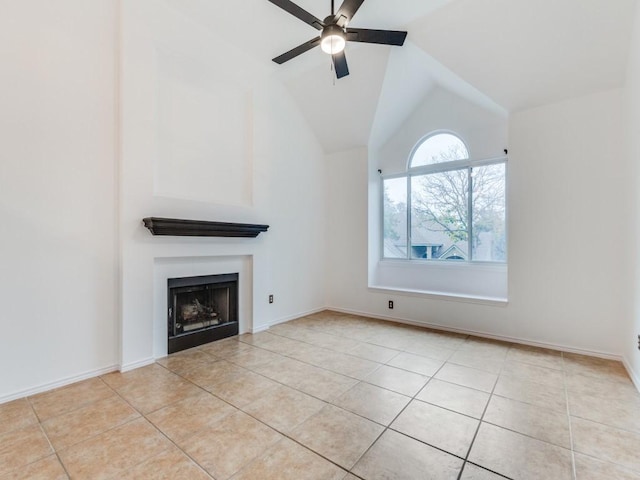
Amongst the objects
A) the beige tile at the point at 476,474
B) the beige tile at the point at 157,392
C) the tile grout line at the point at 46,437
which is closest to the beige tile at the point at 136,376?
the beige tile at the point at 157,392

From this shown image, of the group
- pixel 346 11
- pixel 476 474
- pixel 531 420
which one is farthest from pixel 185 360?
pixel 346 11

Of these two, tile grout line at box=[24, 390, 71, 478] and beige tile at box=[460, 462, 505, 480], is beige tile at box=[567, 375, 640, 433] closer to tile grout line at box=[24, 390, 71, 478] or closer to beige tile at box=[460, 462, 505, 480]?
beige tile at box=[460, 462, 505, 480]

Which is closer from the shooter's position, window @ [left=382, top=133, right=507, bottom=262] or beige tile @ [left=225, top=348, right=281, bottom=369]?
beige tile @ [left=225, top=348, right=281, bottom=369]

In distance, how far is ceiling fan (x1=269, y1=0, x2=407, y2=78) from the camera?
2.34m

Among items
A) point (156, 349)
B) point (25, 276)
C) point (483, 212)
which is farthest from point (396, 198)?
point (25, 276)

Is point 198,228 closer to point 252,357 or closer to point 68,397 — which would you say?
point 252,357

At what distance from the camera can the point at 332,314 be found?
495cm

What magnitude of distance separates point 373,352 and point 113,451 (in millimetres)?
2333

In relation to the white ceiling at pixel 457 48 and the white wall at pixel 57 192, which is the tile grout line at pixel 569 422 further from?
the white wall at pixel 57 192

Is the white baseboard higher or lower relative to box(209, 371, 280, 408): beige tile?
higher

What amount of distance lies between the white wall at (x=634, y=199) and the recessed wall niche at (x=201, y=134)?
378 cm

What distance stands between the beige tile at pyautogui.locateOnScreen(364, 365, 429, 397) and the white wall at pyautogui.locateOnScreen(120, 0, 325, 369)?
5.98ft

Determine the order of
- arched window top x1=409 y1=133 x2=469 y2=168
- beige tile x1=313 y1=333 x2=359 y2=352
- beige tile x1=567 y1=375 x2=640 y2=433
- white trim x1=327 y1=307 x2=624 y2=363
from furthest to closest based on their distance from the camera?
arched window top x1=409 y1=133 x2=469 y2=168 → beige tile x1=313 y1=333 x2=359 y2=352 → white trim x1=327 y1=307 x2=624 y2=363 → beige tile x1=567 y1=375 x2=640 y2=433

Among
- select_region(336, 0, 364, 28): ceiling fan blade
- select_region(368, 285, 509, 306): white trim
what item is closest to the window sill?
select_region(368, 285, 509, 306): white trim
